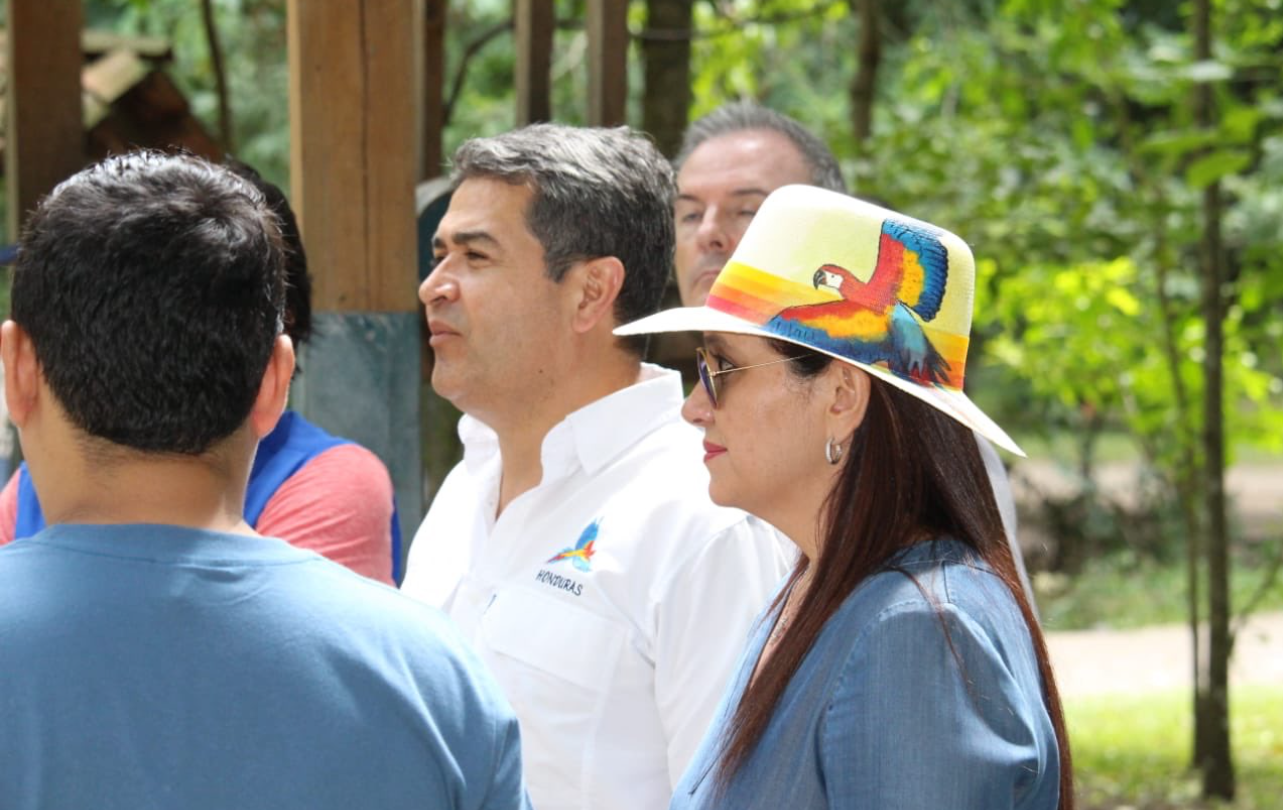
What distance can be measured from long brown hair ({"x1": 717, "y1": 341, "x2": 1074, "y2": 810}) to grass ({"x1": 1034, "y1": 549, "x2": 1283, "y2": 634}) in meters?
9.37

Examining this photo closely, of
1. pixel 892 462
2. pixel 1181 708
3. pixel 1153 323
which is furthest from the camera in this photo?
pixel 1181 708

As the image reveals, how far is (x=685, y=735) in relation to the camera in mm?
2129

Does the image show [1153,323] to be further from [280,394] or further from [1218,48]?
[280,394]

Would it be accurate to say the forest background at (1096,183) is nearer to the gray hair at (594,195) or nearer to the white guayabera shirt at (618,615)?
the gray hair at (594,195)

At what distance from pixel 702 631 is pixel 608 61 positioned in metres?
1.88

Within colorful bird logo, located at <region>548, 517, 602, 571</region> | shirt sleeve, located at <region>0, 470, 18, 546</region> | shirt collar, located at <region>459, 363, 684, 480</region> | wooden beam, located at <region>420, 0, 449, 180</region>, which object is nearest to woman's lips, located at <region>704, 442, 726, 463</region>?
colorful bird logo, located at <region>548, 517, 602, 571</region>

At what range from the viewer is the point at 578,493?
243cm

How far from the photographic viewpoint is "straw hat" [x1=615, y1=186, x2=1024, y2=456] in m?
1.81

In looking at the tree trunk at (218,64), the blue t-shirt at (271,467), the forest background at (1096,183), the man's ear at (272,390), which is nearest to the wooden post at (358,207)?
the blue t-shirt at (271,467)

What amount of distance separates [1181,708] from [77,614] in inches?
305

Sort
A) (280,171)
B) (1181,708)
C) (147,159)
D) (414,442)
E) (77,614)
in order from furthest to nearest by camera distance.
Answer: (280,171) < (1181,708) < (414,442) < (147,159) < (77,614)

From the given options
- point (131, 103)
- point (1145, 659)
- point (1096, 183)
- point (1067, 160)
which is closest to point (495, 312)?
point (131, 103)

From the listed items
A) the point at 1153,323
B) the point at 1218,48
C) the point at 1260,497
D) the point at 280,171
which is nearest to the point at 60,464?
the point at 1218,48

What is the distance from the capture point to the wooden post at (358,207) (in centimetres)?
300
